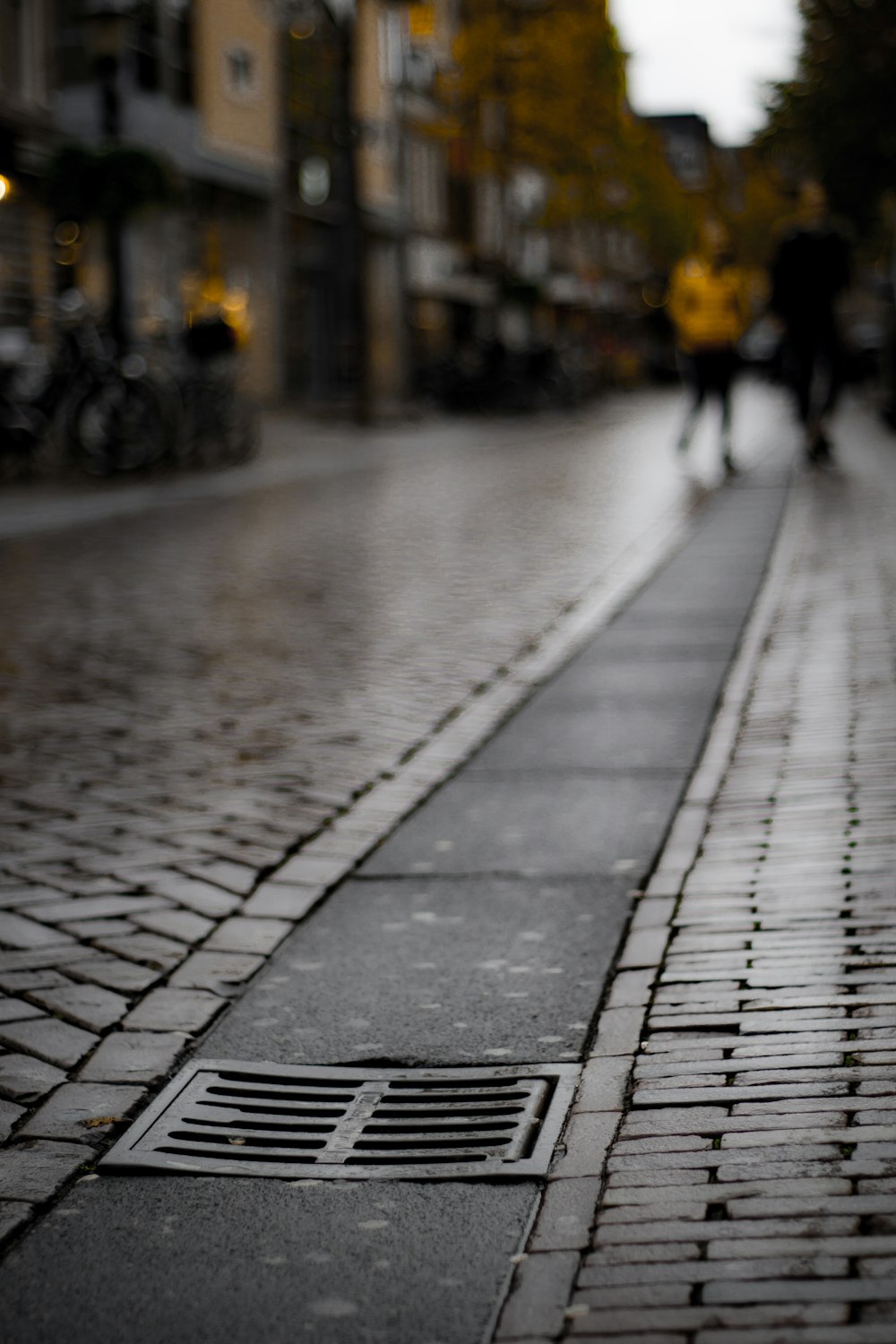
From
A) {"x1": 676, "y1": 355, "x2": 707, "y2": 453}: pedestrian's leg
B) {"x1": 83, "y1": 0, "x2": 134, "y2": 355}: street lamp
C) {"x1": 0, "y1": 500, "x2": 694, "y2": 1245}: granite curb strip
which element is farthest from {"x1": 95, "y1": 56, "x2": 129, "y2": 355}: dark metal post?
{"x1": 0, "y1": 500, "x2": 694, "y2": 1245}: granite curb strip

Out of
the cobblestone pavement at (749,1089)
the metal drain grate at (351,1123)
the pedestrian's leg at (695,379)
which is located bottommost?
the metal drain grate at (351,1123)

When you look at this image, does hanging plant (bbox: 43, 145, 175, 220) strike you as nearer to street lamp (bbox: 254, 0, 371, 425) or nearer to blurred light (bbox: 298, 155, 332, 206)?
street lamp (bbox: 254, 0, 371, 425)

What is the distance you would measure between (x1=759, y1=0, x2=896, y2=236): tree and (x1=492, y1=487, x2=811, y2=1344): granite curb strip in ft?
60.1

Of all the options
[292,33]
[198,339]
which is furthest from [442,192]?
[198,339]

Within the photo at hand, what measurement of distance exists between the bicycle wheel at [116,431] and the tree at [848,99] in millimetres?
9603

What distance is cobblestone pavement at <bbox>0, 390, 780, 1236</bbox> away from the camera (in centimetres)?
355

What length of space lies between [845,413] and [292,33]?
12640 millimetres

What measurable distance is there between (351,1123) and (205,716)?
11.6ft

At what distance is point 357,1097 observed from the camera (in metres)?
3.14

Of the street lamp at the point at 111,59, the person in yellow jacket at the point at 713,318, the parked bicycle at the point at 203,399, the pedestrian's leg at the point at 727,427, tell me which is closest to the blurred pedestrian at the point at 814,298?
the person in yellow jacket at the point at 713,318

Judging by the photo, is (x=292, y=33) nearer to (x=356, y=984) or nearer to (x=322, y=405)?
(x=322, y=405)

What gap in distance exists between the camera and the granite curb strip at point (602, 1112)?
92.4 inches

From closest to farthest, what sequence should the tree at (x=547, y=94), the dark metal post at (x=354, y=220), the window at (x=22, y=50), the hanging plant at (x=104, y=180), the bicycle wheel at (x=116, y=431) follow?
the bicycle wheel at (x=116, y=431) < the hanging plant at (x=104, y=180) < the window at (x=22, y=50) < the dark metal post at (x=354, y=220) < the tree at (x=547, y=94)

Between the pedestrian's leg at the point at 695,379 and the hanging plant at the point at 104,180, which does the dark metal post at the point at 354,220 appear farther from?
the pedestrian's leg at the point at 695,379
